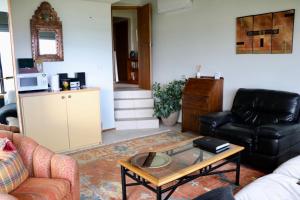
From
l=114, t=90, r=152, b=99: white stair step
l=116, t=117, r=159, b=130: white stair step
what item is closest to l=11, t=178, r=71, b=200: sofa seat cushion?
l=116, t=117, r=159, b=130: white stair step

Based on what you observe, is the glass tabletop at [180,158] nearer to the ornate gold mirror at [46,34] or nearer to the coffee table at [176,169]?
the coffee table at [176,169]

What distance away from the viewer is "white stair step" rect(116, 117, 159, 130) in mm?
5102

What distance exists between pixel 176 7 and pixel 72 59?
2.19 metres

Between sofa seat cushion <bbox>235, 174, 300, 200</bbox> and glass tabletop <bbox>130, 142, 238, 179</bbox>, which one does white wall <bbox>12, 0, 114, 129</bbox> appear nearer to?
glass tabletop <bbox>130, 142, 238, 179</bbox>

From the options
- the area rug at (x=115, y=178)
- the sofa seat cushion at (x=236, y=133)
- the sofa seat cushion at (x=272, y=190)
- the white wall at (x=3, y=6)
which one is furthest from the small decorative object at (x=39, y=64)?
the sofa seat cushion at (x=272, y=190)

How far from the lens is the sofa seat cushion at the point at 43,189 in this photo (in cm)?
178

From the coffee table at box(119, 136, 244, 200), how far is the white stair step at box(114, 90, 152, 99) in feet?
9.38

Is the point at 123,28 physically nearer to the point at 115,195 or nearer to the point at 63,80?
the point at 63,80

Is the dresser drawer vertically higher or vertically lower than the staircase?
higher

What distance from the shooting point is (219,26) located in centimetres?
435

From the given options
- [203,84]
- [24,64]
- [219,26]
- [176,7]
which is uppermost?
[176,7]

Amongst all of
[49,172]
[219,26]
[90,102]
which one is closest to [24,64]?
[90,102]

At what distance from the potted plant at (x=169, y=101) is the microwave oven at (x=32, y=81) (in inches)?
88.5

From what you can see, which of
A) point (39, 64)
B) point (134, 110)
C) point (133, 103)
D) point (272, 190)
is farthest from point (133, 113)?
point (272, 190)
